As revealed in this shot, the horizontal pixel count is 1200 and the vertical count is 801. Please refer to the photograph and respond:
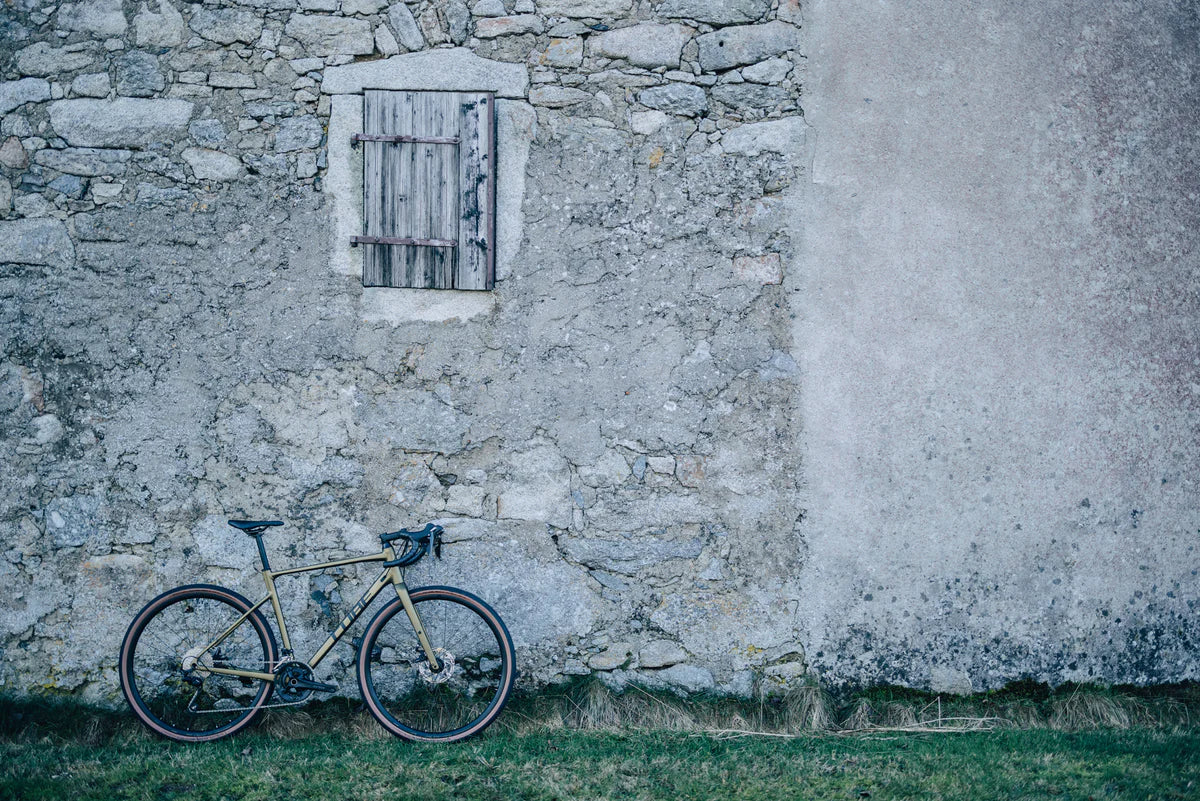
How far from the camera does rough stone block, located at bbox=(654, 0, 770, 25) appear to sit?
3.91 m

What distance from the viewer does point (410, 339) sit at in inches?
156

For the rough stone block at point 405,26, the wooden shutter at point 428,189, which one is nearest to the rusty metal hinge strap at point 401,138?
the wooden shutter at point 428,189

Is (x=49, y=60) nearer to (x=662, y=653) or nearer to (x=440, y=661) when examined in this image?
(x=440, y=661)

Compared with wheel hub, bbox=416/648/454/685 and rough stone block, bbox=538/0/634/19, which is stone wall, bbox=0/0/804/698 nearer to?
rough stone block, bbox=538/0/634/19

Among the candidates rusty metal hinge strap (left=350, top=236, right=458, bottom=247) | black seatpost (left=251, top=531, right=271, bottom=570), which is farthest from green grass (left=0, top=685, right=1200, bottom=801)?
rusty metal hinge strap (left=350, top=236, right=458, bottom=247)

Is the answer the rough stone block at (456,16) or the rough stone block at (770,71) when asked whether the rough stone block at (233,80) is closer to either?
the rough stone block at (456,16)

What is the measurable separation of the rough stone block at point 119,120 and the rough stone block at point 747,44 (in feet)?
8.47

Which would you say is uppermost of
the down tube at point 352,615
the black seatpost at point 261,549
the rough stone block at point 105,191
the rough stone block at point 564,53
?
the rough stone block at point 564,53

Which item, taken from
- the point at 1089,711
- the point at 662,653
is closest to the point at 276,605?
the point at 662,653

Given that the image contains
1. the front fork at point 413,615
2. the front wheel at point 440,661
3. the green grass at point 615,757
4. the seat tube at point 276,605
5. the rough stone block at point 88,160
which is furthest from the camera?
the rough stone block at point 88,160

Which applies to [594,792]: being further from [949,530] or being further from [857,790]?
[949,530]

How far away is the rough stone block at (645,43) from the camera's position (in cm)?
392

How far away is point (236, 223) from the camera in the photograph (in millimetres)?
3963

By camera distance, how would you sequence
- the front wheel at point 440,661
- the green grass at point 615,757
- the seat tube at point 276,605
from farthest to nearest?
the front wheel at point 440,661 < the seat tube at point 276,605 < the green grass at point 615,757
